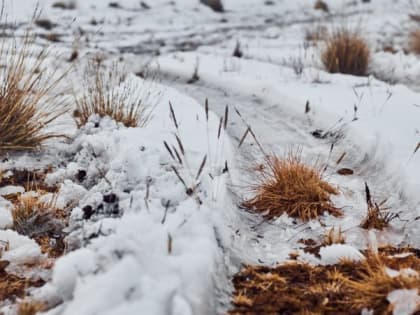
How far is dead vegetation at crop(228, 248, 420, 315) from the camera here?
1.91m

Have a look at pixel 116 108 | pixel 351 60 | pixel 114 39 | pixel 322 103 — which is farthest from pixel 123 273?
pixel 114 39

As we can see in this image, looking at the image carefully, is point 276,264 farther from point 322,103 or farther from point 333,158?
point 322,103

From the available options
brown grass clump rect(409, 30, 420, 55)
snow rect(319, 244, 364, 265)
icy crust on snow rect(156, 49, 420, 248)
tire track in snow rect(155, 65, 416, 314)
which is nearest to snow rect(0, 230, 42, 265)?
tire track in snow rect(155, 65, 416, 314)

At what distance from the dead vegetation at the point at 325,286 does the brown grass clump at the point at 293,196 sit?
50 centimetres

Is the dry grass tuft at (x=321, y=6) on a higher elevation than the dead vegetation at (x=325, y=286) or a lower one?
higher

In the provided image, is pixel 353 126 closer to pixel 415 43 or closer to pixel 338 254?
pixel 338 254

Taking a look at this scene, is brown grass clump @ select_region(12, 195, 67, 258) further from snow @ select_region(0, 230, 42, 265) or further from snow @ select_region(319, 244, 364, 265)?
snow @ select_region(319, 244, 364, 265)

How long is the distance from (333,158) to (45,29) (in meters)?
8.08

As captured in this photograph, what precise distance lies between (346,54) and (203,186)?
426 centimetres

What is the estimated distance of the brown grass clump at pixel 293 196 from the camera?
9.12ft

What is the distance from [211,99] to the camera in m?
5.43

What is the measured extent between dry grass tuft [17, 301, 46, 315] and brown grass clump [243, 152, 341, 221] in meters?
1.31

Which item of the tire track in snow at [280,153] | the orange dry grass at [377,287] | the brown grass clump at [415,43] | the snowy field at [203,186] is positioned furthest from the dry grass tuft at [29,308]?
the brown grass clump at [415,43]

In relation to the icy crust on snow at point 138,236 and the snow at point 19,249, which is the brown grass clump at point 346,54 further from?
the snow at point 19,249
